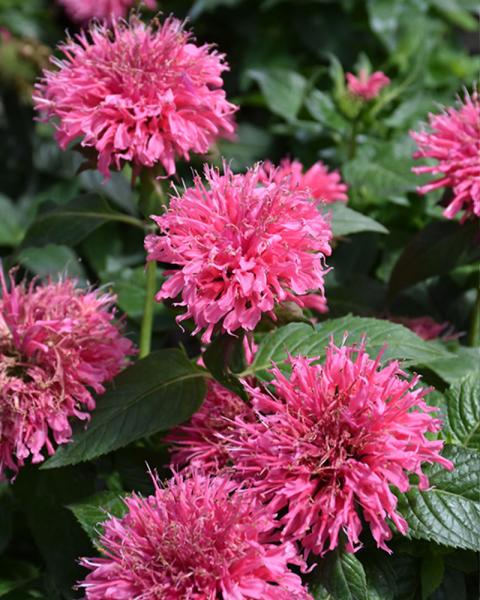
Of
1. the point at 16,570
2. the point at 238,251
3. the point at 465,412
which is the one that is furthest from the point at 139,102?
the point at 16,570

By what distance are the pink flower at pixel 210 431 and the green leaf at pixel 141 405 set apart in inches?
1.1

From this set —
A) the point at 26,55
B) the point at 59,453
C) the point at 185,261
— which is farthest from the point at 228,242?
the point at 26,55

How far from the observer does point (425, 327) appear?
3.79 feet

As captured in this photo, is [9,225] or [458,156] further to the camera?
[9,225]

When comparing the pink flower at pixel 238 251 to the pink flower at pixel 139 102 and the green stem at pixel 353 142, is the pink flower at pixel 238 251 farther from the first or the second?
the green stem at pixel 353 142

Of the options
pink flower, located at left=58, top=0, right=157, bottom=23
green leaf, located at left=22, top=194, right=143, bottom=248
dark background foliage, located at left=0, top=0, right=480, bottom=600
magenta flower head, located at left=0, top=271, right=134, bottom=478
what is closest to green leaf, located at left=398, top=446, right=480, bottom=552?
dark background foliage, located at left=0, top=0, right=480, bottom=600

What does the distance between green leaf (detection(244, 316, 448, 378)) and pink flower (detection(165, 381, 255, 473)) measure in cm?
4

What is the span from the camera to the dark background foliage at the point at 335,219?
88 cm

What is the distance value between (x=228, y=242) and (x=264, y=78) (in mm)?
965

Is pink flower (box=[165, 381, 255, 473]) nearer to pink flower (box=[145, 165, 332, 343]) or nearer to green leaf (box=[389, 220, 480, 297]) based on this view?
pink flower (box=[145, 165, 332, 343])

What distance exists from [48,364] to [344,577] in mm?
359

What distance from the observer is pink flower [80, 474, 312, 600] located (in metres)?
0.70

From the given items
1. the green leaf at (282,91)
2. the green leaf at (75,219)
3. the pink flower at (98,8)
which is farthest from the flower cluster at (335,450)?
the pink flower at (98,8)

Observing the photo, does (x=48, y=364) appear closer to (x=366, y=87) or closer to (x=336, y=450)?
(x=336, y=450)
